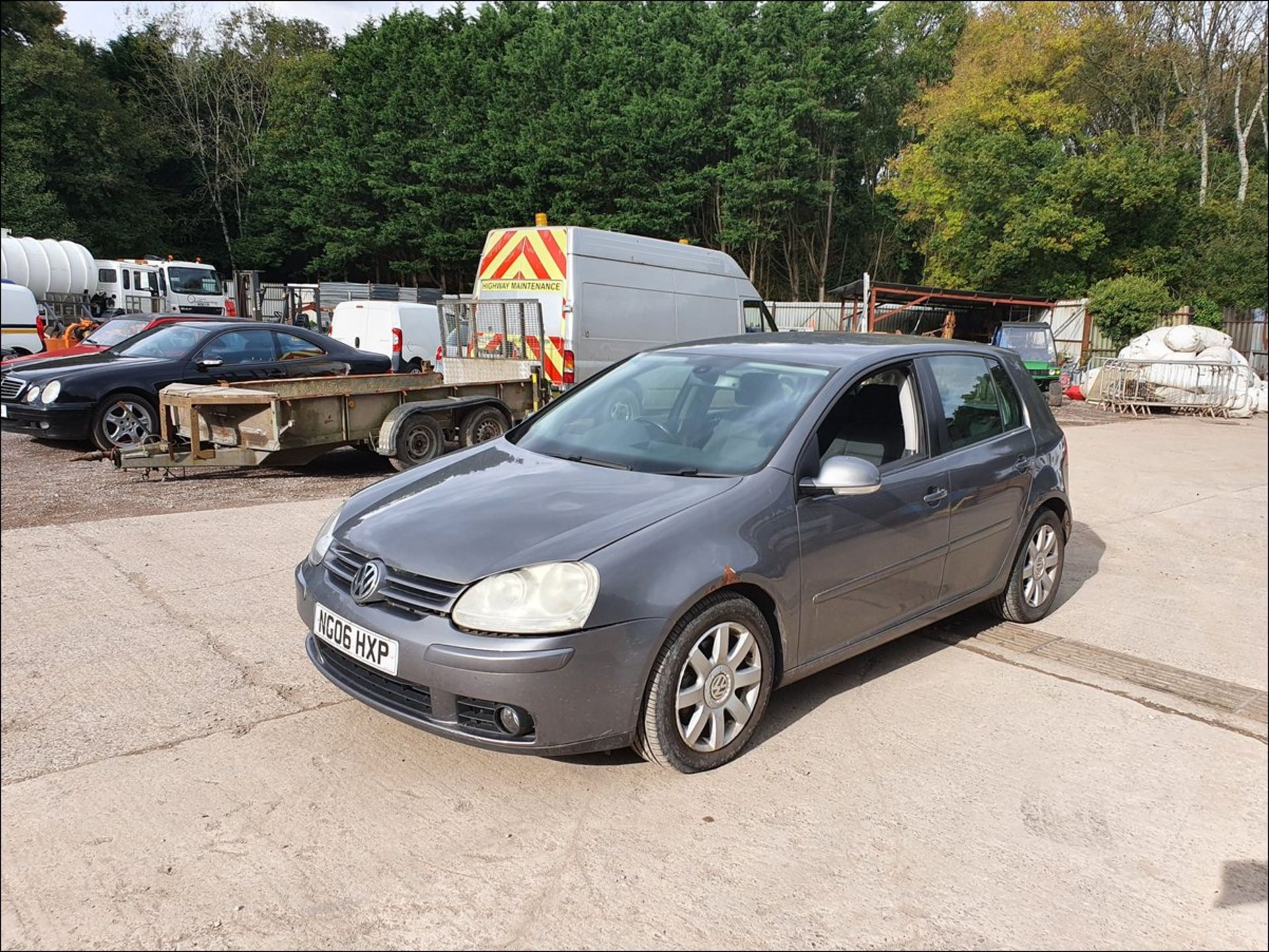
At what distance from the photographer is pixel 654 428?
4.11m

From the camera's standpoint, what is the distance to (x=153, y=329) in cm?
1080

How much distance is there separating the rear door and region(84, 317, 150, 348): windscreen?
38.5 ft

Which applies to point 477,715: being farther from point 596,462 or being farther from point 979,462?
point 979,462

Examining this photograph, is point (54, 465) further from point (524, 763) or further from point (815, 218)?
point (815, 218)

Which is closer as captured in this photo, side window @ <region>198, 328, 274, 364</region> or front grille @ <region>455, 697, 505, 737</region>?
front grille @ <region>455, 697, 505, 737</region>

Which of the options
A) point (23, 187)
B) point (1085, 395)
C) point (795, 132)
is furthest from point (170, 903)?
point (23, 187)

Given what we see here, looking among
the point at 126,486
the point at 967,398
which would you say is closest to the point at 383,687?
the point at 967,398

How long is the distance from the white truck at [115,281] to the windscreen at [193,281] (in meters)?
0.02

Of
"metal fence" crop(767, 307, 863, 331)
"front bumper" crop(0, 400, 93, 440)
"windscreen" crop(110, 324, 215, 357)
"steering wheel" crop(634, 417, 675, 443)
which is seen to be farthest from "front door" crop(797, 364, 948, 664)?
"metal fence" crop(767, 307, 863, 331)

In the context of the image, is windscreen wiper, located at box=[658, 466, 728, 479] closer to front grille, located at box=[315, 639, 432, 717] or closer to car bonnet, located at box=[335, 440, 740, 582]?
car bonnet, located at box=[335, 440, 740, 582]

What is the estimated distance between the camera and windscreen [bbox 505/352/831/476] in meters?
3.78

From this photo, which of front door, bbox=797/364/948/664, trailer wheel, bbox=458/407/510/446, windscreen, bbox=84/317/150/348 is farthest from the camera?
windscreen, bbox=84/317/150/348

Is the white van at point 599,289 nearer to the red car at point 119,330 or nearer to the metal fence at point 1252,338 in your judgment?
the red car at point 119,330

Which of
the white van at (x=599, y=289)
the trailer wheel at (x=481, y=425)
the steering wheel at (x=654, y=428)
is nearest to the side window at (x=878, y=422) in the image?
the steering wheel at (x=654, y=428)
